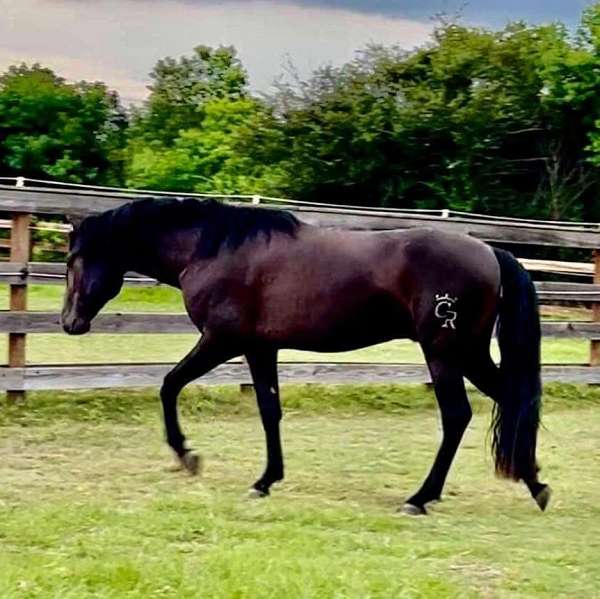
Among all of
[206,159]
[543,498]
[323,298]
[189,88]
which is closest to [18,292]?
[323,298]

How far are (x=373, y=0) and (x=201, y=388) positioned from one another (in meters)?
15.7

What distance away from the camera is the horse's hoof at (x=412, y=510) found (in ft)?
15.0

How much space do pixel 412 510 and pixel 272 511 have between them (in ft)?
2.08

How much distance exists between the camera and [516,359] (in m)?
4.83

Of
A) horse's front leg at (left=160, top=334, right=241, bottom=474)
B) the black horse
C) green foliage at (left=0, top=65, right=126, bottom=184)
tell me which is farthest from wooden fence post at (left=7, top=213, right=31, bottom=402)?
green foliage at (left=0, top=65, right=126, bottom=184)

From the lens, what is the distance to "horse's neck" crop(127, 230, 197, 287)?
16.8 feet

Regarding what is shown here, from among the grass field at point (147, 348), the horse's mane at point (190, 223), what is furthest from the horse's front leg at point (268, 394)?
the grass field at point (147, 348)

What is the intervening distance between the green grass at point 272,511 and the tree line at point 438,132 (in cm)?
1443

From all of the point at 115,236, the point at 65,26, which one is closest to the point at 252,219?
the point at 115,236

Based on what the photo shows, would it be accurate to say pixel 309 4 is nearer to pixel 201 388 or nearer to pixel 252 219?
pixel 201 388

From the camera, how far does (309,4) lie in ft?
71.4

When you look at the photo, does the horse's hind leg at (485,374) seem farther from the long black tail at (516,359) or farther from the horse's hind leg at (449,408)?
the horse's hind leg at (449,408)

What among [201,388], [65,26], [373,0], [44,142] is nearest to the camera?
[201,388]

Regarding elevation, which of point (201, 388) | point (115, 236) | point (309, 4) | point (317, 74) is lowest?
point (201, 388)
